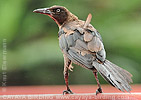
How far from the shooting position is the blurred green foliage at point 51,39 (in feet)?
13.8

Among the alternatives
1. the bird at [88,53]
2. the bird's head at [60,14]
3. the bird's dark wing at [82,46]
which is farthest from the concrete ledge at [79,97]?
the bird's head at [60,14]

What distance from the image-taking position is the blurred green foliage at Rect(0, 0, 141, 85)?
13.8ft

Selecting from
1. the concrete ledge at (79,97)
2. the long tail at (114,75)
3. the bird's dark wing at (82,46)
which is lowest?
the concrete ledge at (79,97)

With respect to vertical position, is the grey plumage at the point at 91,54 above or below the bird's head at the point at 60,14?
Answer: below

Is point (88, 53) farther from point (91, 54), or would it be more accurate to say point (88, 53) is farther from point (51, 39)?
point (51, 39)

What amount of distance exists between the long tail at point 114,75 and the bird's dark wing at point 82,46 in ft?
0.23

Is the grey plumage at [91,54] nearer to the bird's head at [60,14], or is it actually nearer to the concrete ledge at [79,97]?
the concrete ledge at [79,97]

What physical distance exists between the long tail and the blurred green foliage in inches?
56.1

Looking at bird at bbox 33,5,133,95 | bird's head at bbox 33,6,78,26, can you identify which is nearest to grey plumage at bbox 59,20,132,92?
bird at bbox 33,5,133,95

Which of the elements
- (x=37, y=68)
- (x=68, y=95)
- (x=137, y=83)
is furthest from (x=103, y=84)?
(x=68, y=95)

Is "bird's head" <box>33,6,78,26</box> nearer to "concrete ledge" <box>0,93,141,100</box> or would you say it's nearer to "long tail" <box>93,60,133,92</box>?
"long tail" <box>93,60,133,92</box>

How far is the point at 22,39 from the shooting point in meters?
4.34

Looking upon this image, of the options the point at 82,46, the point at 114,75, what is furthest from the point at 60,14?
the point at 114,75

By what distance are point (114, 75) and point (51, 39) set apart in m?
1.81
